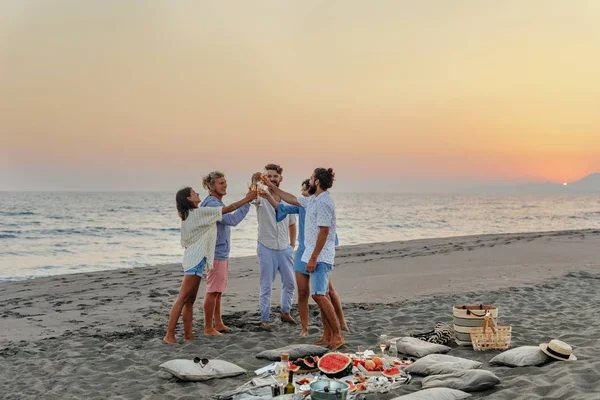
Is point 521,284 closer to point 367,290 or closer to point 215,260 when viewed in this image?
point 367,290

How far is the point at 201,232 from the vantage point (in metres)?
6.48

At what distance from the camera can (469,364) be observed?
490 centimetres

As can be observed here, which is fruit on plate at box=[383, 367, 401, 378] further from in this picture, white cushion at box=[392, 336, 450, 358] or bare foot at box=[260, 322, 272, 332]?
bare foot at box=[260, 322, 272, 332]

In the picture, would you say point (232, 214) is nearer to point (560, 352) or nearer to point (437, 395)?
point (437, 395)

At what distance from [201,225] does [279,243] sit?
1119mm

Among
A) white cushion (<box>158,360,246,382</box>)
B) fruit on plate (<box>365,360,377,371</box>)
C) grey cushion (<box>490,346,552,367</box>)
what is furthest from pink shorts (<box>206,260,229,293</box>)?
grey cushion (<box>490,346,552,367</box>)

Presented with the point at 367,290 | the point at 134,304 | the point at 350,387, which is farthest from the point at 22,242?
the point at 350,387

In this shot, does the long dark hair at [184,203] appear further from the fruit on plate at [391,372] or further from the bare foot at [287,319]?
the fruit on plate at [391,372]

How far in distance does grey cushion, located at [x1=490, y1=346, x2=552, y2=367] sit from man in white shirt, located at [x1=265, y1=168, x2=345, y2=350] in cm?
179

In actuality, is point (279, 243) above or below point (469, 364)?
above

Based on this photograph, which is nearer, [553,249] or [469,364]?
[469,364]

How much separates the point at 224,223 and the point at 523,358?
3.74m

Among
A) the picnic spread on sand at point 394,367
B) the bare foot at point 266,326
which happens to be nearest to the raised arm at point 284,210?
the bare foot at point 266,326

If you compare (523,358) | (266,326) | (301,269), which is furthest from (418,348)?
(266,326)
